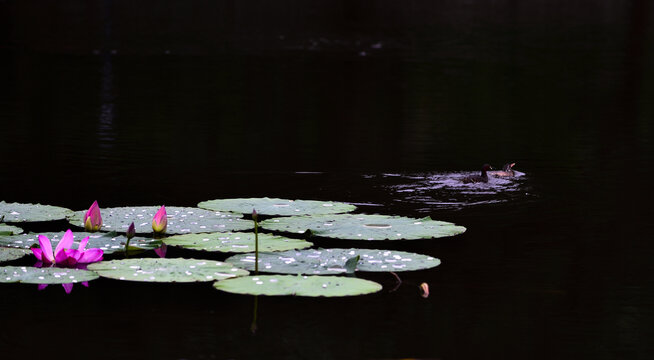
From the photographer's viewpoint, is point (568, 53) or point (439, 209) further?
point (568, 53)

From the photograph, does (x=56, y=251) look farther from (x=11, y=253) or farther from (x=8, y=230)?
(x=8, y=230)

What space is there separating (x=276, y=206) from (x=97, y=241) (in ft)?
5.17

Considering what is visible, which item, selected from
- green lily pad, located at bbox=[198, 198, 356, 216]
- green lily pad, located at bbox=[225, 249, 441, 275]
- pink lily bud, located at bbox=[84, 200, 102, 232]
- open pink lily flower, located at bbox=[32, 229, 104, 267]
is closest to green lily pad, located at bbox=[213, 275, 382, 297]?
green lily pad, located at bbox=[225, 249, 441, 275]

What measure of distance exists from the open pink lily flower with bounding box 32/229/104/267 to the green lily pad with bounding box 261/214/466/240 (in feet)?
4.45

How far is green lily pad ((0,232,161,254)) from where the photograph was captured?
5996 mm

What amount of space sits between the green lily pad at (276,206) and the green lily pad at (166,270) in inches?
61.9

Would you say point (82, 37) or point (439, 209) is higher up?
point (82, 37)

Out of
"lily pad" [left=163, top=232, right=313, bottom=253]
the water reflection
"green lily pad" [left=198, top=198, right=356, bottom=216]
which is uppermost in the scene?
the water reflection

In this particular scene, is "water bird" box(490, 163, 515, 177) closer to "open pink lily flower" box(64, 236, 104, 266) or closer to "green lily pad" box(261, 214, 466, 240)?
"green lily pad" box(261, 214, 466, 240)

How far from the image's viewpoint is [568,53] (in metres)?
23.2

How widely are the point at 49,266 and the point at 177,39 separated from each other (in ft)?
64.8

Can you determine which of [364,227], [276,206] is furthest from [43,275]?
[276,206]

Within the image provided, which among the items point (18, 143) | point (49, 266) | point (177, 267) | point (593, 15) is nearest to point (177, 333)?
point (177, 267)

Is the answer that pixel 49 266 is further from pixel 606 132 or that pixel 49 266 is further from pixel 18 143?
pixel 606 132
